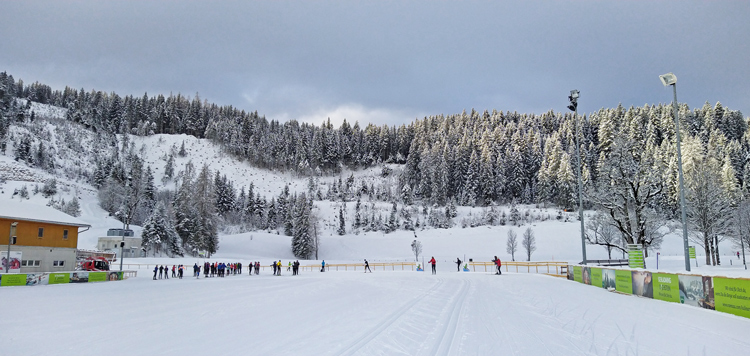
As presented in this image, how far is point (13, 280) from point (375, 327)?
26.0 m

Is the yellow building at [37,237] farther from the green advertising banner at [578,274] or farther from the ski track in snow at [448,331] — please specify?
the green advertising banner at [578,274]

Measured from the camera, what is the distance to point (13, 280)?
79.1 ft

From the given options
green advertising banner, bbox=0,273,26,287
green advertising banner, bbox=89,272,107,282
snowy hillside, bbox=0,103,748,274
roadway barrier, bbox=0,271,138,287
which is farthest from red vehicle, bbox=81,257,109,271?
snowy hillside, bbox=0,103,748,274

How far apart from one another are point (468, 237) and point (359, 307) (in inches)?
2374

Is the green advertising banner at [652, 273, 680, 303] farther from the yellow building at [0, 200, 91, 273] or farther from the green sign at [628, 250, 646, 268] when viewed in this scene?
the yellow building at [0, 200, 91, 273]

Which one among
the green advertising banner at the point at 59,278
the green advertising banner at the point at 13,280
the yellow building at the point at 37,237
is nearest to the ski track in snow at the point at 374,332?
the green advertising banner at the point at 13,280

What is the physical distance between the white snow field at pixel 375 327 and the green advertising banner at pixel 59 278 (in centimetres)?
1279

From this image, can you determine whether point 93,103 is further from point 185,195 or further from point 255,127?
point 185,195

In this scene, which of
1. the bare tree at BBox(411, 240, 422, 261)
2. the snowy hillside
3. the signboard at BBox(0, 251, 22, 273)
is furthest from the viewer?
the snowy hillside

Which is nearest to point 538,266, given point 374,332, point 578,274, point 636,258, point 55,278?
point 578,274

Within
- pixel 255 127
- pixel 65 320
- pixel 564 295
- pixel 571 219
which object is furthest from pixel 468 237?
pixel 255 127

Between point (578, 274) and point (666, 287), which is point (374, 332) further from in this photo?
point (578, 274)

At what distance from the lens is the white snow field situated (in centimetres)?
764

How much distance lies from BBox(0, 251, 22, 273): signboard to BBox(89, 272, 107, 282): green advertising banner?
5.11 meters
